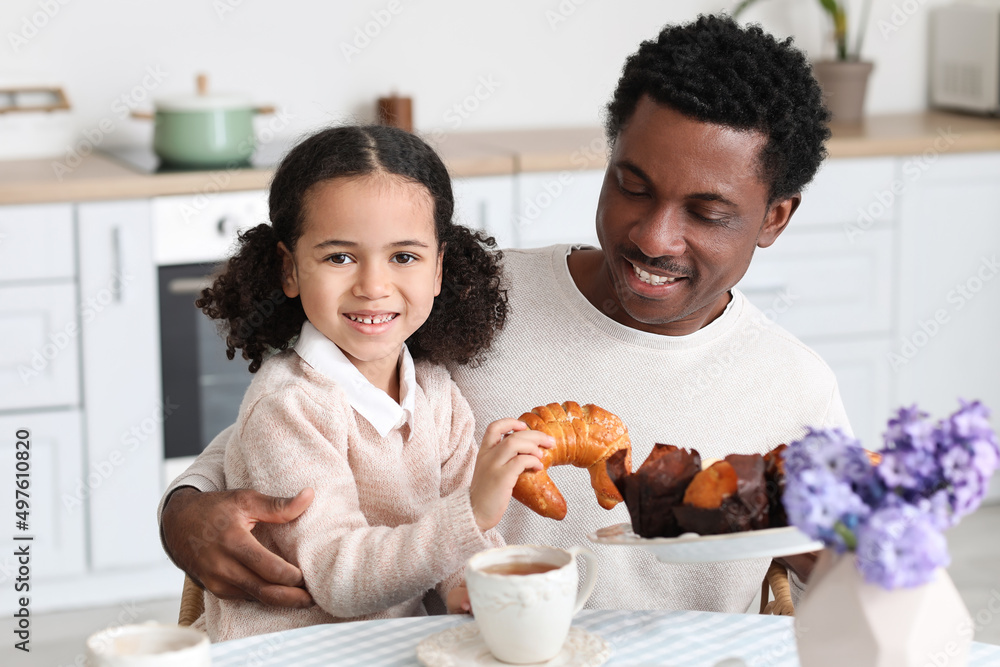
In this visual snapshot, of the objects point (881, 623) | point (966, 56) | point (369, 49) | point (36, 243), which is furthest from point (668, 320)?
point (966, 56)

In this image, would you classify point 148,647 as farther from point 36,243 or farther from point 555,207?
point 555,207

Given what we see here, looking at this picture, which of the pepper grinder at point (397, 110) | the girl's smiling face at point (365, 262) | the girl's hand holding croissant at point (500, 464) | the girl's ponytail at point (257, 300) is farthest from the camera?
the pepper grinder at point (397, 110)

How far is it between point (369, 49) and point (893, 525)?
2.63 metres

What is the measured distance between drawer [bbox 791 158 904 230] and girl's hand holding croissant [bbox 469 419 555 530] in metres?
2.00

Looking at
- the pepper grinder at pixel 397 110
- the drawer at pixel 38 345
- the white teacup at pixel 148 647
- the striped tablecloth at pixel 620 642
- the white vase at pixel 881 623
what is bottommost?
the drawer at pixel 38 345

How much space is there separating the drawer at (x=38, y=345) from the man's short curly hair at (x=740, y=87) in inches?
60.7

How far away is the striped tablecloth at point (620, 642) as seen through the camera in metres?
1.02

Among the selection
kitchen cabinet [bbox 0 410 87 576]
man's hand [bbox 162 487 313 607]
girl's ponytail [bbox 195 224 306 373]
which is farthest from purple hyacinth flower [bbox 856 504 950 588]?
kitchen cabinet [bbox 0 410 87 576]

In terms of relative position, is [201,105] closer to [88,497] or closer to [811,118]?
[88,497]

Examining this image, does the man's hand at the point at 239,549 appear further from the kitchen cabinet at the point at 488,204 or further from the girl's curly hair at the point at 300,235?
the kitchen cabinet at the point at 488,204

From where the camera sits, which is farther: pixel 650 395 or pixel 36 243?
pixel 36 243

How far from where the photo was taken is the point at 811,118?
4.58ft

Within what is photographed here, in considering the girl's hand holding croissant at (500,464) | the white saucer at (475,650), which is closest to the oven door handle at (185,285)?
the girl's hand holding croissant at (500,464)

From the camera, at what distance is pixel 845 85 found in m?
3.31
